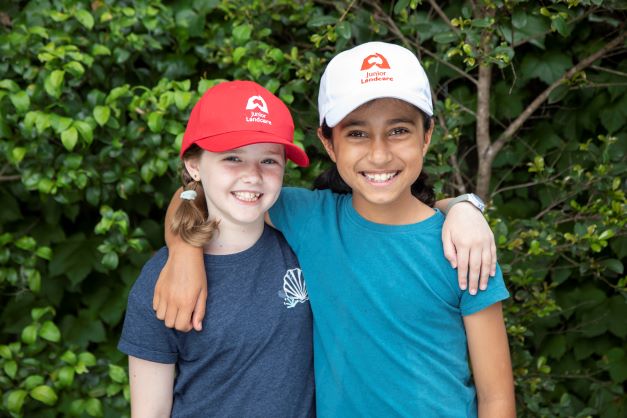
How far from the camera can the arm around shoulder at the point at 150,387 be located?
198 cm

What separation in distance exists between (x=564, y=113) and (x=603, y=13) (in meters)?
0.45

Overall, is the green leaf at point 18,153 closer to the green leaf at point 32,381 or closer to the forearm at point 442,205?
the green leaf at point 32,381

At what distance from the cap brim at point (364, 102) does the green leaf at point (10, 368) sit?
1704 mm

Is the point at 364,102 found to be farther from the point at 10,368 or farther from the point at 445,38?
the point at 10,368

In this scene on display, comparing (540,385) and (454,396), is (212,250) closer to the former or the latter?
(454,396)

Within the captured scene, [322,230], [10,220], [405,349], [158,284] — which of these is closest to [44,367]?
[10,220]

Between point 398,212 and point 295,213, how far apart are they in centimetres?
32

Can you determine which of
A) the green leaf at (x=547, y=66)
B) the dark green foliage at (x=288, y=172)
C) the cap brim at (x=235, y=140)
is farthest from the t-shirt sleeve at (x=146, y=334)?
the green leaf at (x=547, y=66)

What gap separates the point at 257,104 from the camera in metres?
2.05

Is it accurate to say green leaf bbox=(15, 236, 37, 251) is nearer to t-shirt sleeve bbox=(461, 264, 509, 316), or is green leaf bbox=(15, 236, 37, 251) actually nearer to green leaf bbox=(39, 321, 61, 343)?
green leaf bbox=(39, 321, 61, 343)

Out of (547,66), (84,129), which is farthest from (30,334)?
(547,66)

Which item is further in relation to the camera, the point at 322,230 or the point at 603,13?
the point at 603,13

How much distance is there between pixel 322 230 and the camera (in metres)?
2.10

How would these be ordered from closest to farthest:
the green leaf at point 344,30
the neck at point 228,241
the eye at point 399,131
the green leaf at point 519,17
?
the eye at point 399,131, the neck at point 228,241, the green leaf at point 519,17, the green leaf at point 344,30
